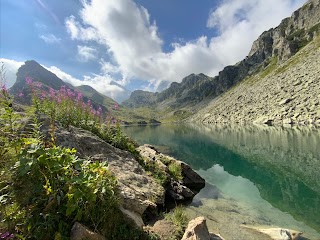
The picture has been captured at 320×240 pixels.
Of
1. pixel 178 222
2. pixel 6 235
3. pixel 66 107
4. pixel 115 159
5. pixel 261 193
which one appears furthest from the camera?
pixel 261 193

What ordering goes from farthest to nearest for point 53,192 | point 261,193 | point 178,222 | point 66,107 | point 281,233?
point 261,193, point 66,107, point 281,233, point 178,222, point 53,192

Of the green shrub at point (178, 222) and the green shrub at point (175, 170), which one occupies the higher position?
the green shrub at point (175, 170)

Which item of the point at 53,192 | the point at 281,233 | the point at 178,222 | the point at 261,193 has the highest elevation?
the point at 53,192

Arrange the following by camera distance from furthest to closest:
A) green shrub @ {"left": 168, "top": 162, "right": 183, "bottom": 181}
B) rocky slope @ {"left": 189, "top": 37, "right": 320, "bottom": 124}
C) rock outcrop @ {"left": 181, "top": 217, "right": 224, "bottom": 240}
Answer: rocky slope @ {"left": 189, "top": 37, "right": 320, "bottom": 124} < green shrub @ {"left": 168, "top": 162, "right": 183, "bottom": 181} < rock outcrop @ {"left": 181, "top": 217, "right": 224, "bottom": 240}

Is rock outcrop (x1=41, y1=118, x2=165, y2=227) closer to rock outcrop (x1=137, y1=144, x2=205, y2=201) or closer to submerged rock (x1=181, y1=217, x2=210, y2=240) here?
rock outcrop (x1=137, y1=144, x2=205, y2=201)

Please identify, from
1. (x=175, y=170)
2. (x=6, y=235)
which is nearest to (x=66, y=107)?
(x=175, y=170)

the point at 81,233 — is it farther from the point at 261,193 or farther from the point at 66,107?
the point at 261,193

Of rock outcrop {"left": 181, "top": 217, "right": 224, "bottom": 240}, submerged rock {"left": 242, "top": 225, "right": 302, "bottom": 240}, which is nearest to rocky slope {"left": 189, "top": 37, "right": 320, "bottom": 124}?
submerged rock {"left": 242, "top": 225, "right": 302, "bottom": 240}

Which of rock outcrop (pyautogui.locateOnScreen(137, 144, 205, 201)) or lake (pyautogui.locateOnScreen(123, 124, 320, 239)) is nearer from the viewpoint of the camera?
lake (pyautogui.locateOnScreen(123, 124, 320, 239))

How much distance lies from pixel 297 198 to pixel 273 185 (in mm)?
3829

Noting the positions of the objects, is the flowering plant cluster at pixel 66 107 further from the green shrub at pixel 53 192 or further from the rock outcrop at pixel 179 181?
the green shrub at pixel 53 192

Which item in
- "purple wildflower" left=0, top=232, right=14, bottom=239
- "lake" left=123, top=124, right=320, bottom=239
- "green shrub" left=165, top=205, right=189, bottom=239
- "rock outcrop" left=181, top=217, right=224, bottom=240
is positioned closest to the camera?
"purple wildflower" left=0, top=232, right=14, bottom=239

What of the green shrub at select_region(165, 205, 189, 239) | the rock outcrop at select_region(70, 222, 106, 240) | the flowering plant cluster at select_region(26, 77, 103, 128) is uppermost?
the flowering plant cluster at select_region(26, 77, 103, 128)

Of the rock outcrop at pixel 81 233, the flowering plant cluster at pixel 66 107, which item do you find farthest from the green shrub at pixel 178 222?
the flowering plant cluster at pixel 66 107
